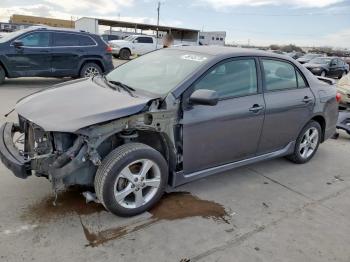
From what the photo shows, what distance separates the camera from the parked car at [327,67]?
2195cm

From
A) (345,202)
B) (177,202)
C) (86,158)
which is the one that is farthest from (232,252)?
(345,202)

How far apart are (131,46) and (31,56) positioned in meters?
→ 15.9

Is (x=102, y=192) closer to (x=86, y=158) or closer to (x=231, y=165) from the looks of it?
(x=86, y=158)

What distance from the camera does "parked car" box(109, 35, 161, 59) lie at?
2447 cm

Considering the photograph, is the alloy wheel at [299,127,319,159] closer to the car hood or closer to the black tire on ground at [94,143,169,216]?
the black tire on ground at [94,143,169,216]

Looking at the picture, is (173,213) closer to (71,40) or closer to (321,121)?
Result: (321,121)

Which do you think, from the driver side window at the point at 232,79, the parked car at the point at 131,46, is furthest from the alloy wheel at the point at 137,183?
the parked car at the point at 131,46

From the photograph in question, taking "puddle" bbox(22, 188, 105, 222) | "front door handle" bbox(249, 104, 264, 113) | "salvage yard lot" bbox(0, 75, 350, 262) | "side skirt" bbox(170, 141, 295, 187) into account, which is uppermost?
"front door handle" bbox(249, 104, 264, 113)

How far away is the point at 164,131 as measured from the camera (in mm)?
3270

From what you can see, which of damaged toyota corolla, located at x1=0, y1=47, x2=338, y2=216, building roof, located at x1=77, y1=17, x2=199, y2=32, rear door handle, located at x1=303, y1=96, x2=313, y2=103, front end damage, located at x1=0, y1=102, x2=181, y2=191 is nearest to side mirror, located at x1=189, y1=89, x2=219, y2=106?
damaged toyota corolla, located at x1=0, y1=47, x2=338, y2=216

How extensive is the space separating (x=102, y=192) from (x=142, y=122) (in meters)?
0.72

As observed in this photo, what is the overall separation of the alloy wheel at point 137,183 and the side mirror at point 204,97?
73 cm

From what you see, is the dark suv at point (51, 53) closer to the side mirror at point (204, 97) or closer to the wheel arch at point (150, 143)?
the wheel arch at point (150, 143)

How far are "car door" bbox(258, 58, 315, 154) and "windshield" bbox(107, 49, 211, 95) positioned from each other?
3.18ft
